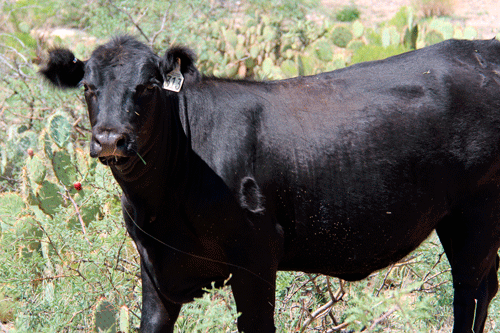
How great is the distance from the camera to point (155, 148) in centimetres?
334

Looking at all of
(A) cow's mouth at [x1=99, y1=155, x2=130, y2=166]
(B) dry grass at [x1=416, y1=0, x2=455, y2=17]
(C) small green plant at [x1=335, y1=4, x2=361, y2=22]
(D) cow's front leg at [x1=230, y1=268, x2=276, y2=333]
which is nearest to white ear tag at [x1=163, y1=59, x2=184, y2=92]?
(A) cow's mouth at [x1=99, y1=155, x2=130, y2=166]

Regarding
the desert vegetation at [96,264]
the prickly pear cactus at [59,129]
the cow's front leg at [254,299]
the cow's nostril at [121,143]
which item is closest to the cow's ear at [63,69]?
the desert vegetation at [96,264]

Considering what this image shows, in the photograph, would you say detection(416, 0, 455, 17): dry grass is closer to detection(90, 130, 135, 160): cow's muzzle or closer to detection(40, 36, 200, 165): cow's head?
detection(40, 36, 200, 165): cow's head

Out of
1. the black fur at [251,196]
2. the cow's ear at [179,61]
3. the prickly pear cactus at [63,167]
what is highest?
the cow's ear at [179,61]

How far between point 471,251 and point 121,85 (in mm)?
2573

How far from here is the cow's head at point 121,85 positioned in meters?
2.92

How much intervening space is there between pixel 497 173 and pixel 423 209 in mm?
593

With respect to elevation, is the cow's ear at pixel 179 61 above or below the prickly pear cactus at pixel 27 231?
above

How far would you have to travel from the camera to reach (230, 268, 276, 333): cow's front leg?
3.31 m

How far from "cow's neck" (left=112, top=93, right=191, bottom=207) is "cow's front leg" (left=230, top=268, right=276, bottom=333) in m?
0.67

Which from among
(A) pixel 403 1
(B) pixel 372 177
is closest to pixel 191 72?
(B) pixel 372 177

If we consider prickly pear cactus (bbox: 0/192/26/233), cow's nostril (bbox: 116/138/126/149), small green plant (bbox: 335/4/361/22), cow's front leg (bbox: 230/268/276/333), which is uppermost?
cow's nostril (bbox: 116/138/126/149)

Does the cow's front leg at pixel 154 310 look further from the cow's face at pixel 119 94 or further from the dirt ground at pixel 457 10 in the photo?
the dirt ground at pixel 457 10

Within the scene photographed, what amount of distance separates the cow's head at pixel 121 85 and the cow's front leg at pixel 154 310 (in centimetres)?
104
